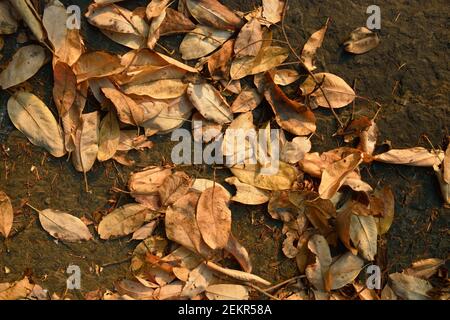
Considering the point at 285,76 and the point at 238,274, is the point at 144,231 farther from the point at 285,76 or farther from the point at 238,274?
the point at 285,76

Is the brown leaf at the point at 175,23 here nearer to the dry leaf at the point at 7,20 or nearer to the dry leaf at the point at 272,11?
the dry leaf at the point at 272,11

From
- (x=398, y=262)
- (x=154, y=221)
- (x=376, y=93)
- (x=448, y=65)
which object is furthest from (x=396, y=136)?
(x=154, y=221)

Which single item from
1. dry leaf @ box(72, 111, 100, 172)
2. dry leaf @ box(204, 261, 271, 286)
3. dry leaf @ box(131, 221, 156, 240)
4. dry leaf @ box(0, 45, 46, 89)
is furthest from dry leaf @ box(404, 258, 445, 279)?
dry leaf @ box(0, 45, 46, 89)

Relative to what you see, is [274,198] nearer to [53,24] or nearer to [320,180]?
[320,180]

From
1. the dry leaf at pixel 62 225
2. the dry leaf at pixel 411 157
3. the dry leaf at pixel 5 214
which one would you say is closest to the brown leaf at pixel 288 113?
the dry leaf at pixel 411 157

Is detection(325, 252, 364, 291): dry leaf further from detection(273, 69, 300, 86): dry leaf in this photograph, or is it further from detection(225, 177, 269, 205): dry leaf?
detection(273, 69, 300, 86): dry leaf

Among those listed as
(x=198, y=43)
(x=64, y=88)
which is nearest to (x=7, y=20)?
(x=64, y=88)
